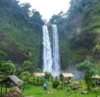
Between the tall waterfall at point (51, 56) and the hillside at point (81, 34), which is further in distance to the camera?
the tall waterfall at point (51, 56)

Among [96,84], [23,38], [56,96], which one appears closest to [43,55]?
[23,38]

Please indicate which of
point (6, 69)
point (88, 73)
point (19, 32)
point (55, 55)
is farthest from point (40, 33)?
point (88, 73)

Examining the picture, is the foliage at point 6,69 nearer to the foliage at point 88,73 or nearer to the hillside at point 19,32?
the foliage at point 88,73

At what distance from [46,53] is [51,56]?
7.05ft

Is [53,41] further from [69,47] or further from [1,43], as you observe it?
[1,43]

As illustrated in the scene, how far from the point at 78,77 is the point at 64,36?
73.7 feet

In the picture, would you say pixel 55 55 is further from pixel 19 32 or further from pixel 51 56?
pixel 19 32

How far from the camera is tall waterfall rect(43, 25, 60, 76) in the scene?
66.4m

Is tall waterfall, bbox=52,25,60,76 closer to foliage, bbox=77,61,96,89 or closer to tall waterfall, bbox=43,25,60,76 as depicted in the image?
tall waterfall, bbox=43,25,60,76

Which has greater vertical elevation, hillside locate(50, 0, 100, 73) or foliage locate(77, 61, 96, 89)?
hillside locate(50, 0, 100, 73)

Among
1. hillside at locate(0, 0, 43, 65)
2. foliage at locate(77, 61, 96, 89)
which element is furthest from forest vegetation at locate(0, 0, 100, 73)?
foliage at locate(77, 61, 96, 89)

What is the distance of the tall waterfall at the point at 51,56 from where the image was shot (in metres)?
66.4

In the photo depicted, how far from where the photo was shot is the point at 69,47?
72000 millimetres

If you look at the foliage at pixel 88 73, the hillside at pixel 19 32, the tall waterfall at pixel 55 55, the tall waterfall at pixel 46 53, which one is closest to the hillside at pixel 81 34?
the tall waterfall at pixel 55 55
